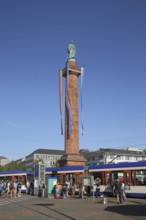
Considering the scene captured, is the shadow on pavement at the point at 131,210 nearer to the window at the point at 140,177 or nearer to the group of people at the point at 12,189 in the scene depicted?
the window at the point at 140,177

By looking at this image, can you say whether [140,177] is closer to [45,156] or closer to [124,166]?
[124,166]

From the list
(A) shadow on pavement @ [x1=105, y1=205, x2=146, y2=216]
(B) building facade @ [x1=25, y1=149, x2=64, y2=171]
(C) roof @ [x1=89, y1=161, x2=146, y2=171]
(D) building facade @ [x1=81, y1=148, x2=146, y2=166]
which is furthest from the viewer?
(B) building facade @ [x1=25, y1=149, x2=64, y2=171]

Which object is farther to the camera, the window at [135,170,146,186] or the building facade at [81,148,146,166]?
the building facade at [81,148,146,166]

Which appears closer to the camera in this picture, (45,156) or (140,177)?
(140,177)

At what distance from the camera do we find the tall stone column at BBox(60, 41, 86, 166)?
49.7 metres

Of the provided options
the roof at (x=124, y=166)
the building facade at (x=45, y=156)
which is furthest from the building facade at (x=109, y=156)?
the roof at (x=124, y=166)

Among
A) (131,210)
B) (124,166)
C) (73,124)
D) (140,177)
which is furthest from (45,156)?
(131,210)

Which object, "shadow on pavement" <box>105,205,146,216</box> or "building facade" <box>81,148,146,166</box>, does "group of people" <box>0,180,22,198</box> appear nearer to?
"shadow on pavement" <box>105,205,146,216</box>

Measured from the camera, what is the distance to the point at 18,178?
4131 centimetres

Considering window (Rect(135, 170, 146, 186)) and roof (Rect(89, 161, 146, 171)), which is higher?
roof (Rect(89, 161, 146, 171))

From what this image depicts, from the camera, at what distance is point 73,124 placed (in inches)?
2076

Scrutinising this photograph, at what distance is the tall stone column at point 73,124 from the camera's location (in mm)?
49653

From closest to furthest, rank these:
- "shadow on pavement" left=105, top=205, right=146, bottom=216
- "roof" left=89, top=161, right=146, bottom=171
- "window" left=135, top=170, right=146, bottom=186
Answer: "shadow on pavement" left=105, top=205, right=146, bottom=216 → "window" left=135, top=170, right=146, bottom=186 → "roof" left=89, top=161, right=146, bottom=171

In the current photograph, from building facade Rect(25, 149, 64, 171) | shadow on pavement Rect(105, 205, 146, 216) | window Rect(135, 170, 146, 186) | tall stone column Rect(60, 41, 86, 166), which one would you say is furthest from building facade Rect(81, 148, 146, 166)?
shadow on pavement Rect(105, 205, 146, 216)
